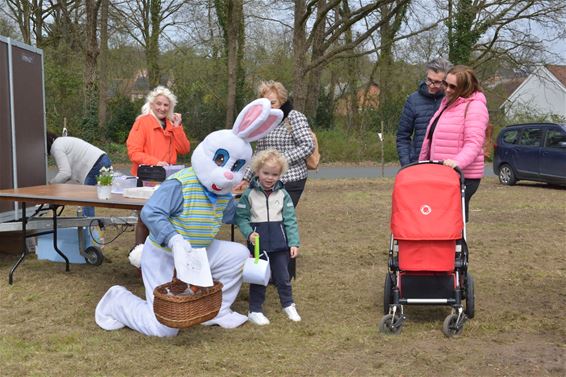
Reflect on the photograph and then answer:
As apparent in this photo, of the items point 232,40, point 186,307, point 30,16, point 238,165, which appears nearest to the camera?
point 186,307

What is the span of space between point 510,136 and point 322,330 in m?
14.1

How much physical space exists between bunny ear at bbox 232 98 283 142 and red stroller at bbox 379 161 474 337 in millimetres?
1041

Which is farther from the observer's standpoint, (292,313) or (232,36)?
(232,36)

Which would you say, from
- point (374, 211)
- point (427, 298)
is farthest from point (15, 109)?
point (374, 211)

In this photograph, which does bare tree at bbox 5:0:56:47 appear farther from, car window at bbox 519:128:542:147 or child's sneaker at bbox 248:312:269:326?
child's sneaker at bbox 248:312:269:326

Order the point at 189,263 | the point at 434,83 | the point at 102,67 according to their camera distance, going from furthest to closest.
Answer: the point at 102,67 < the point at 434,83 < the point at 189,263

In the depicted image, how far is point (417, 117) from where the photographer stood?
5.73 m

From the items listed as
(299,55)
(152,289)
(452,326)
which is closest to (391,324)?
(452,326)

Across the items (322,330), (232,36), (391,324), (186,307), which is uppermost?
(232,36)

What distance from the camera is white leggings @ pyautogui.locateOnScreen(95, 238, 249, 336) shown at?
4887 millimetres

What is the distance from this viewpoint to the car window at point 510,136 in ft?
57.7

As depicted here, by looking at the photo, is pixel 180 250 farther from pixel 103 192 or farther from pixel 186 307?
pixel 103 192

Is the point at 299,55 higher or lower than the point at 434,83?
higher

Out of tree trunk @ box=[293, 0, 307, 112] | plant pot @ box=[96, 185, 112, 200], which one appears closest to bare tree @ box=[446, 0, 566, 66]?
tree trunk @ box=[293, 0, 307, 112]
